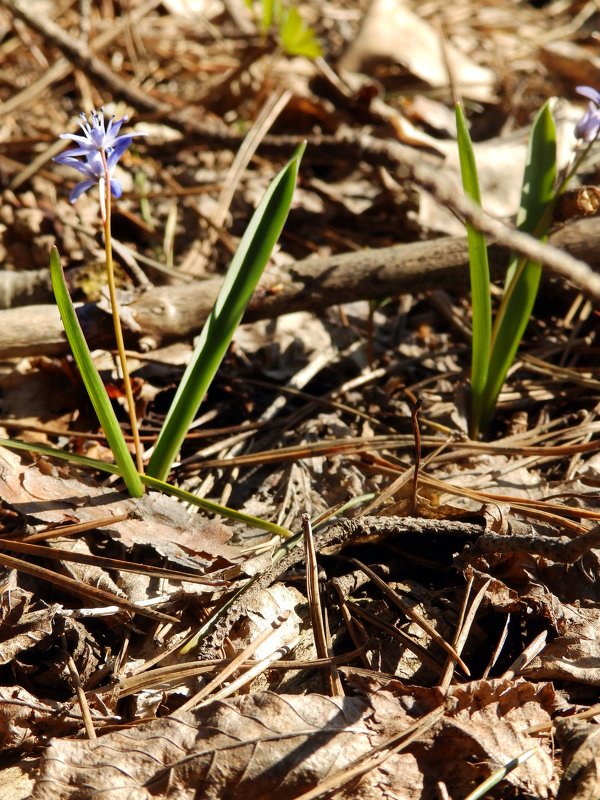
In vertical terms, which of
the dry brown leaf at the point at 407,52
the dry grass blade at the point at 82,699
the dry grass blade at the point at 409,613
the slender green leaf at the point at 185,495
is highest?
the dry brown leaf at the point at 407,52

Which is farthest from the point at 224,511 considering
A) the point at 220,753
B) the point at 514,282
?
the point at 514,282

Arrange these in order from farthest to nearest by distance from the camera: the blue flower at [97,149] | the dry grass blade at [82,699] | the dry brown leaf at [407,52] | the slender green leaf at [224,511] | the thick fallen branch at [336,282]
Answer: the dry brown leaf at [407,52]
the thick fallen branch at [336,282]
the slender green leaf at [224,511]
the blue flower at [97,149]
the dry grass blade at [82,699]

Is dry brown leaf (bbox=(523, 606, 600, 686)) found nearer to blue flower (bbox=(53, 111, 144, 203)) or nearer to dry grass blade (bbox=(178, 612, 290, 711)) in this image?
dry grass blade (bbox=(178, 612, 290, 711))

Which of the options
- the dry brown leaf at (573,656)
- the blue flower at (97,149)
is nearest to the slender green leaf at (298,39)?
the blue flower at (97,149)

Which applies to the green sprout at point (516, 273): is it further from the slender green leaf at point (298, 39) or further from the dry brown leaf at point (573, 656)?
the slender green leaf at point (298, 39)

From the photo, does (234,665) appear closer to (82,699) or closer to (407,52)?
(82,699)

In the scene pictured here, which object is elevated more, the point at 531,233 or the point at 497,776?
the point at 531,233
